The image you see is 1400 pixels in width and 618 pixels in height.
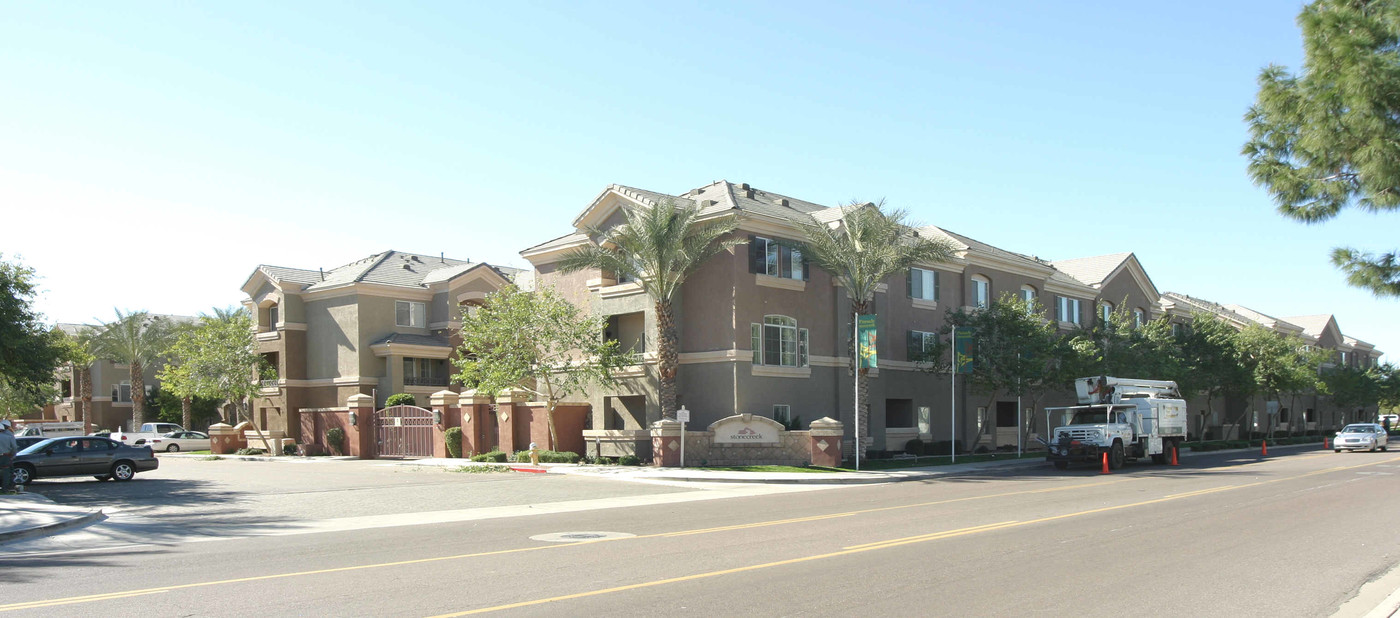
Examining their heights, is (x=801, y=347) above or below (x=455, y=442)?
above

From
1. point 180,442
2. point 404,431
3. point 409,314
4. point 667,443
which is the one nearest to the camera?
point 667,443

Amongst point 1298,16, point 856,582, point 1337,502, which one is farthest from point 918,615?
point 1337,502

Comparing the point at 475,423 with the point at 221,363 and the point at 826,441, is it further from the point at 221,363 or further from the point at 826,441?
the point at 221,363

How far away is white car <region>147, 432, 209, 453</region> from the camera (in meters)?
53.2

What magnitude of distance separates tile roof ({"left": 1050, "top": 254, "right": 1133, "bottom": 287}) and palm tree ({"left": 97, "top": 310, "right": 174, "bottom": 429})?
55627 mm

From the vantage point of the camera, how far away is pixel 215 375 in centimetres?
4881

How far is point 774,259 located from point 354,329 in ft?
78.6

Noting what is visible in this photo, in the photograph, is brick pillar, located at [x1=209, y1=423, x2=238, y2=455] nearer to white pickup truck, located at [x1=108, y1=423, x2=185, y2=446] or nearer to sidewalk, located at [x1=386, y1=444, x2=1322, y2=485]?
white pickup truck, located at [x1=108, y1=423, x2=185, y2=446]

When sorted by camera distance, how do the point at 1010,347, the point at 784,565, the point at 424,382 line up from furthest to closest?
the point at 424,382 → the point at 1010,347 → the point at 784,565

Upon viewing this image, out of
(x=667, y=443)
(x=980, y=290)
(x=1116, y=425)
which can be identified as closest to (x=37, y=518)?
(x=667, y=443)

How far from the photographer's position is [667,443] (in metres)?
31.9

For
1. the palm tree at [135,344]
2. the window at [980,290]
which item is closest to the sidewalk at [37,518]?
the window at [980,290]

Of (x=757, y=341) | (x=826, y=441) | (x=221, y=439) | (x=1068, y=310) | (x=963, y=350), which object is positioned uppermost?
(x=1068, y=310)

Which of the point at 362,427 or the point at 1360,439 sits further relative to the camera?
the point at 1360,439
